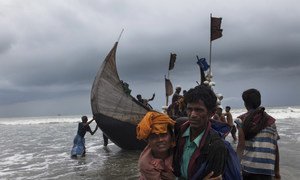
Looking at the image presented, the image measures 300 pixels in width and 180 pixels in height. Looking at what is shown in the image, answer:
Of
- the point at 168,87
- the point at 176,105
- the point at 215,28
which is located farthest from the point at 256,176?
the point at 168,87

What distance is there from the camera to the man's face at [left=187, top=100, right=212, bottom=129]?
2.21 m

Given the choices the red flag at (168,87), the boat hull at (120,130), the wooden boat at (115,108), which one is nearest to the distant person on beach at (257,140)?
the red flag at (168,87)

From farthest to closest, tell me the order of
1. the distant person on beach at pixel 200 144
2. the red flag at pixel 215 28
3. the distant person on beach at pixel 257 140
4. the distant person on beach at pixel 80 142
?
the distant person on beach at pixel 80 142 → the red flag at pixel 215 28 → the distant person on beach at pixel 257 140 → the distant person on beach at pixel 200 144

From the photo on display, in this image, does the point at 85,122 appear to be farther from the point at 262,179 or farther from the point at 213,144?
the point at 213,144

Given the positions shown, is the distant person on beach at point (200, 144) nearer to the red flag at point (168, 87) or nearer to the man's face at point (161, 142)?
the man's face at point (161, 142)

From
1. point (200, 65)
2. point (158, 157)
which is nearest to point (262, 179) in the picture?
point (158, 157)

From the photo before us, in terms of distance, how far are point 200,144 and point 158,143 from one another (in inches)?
12.7

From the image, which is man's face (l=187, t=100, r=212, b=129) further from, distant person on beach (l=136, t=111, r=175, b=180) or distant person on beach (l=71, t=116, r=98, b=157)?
distant person on beach (l=71, t=116, r=98, b=157)

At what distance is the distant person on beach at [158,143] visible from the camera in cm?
233

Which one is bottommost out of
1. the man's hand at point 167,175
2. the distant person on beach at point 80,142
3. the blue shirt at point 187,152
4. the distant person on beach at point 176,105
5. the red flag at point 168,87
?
the distant person on beach at point 80,142

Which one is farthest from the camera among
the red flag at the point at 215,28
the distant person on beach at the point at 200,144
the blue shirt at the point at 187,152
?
the red flag at the point at 215,28

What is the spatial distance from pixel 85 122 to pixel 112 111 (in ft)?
3.61

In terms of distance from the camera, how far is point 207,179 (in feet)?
6.63

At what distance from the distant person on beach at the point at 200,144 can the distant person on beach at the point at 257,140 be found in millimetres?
1544
